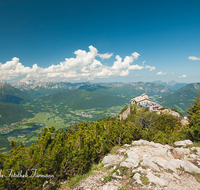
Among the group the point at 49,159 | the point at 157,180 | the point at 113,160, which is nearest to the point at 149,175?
the point at 157,180

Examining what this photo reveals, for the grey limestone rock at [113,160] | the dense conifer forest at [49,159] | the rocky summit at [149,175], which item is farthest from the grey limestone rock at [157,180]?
the dense conifer forest at [49,159]

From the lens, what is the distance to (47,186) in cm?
1142

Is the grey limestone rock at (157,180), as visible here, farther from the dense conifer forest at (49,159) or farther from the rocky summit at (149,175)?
the dense conifer forest at (49,159)

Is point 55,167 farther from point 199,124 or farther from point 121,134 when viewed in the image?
point 199,124

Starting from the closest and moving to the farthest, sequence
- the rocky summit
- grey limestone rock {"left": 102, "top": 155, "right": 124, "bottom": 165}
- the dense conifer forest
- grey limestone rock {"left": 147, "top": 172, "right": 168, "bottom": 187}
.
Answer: grey limestone rock {"left": 147, "top": 172, "right": 168, "bottom": 187}, the rocky summit, the dense conifer forest, grey limestone rock {"left": 102, "top": 155, "right": 124, "bottom": 165}

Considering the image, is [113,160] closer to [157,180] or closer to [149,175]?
[149,175]

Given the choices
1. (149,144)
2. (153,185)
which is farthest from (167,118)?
(153,185)

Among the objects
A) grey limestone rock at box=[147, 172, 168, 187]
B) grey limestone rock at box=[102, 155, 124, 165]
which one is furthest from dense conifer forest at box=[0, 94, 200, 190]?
grey limestone rock at box=[147, 172, 168, 187]

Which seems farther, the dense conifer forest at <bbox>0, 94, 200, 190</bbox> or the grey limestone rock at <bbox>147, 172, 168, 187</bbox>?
the dense conifer forest at <bbox>0, 94, 200, 190</bbox>

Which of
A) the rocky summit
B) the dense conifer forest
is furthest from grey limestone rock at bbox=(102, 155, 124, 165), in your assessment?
the dense conifer forest

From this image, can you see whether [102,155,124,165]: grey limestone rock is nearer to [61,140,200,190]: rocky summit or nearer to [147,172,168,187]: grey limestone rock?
[61,140,200,190]: rocky summit

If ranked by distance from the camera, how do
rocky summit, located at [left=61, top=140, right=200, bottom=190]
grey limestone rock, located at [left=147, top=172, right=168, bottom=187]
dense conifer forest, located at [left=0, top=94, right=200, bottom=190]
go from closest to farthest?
1. grey limestone rock, located at [left=147, top=172, right=168, bottom=187]
2. rocky summit, located at [left=61, top=140, right=200, bottom=190]
3. dense conifer forest, located at [left=0, top=94, right=200, bottom=190]

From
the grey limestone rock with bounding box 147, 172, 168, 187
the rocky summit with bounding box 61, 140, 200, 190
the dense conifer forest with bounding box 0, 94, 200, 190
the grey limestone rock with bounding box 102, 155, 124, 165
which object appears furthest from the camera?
the grey limestone rock with bounding box 102, 155, 124, 165

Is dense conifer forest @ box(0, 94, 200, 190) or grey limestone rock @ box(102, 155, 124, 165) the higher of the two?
dense conifer forest @ box(0, 94, 200, 190)
